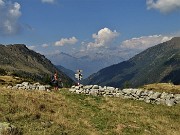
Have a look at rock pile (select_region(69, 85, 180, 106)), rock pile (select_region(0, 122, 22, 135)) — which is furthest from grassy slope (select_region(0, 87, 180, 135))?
rock pile (select_region(69, 85, 180, 106))

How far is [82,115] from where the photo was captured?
3453cm

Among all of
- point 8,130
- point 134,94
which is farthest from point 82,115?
point 134,94

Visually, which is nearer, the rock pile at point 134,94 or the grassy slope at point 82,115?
the grassy slope at point 82,115

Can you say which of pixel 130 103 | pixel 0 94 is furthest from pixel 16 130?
pixel 130 103

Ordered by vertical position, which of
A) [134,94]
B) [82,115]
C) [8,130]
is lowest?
[8,130]

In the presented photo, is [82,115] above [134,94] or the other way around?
the other way around

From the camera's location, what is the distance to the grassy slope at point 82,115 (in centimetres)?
2800

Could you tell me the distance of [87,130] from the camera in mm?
29562

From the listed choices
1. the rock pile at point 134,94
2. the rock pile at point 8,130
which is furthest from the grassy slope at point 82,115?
the rock pile at point 134,94

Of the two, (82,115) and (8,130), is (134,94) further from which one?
(8,130)

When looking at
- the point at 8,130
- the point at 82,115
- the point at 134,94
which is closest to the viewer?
the point at 8,130

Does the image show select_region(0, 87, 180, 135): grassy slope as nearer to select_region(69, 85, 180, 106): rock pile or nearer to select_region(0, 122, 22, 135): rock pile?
select_region(0, 122, 22, 135): rock pile

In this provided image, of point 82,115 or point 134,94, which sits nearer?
point 82,115

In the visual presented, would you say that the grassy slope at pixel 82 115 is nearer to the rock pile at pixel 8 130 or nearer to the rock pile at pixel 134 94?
the rock pile at pixel 8 130
